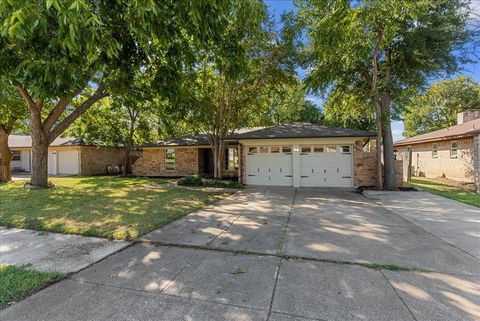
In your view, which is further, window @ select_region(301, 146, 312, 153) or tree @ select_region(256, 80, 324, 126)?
tree @ select_region(256, 80, 324, 126)

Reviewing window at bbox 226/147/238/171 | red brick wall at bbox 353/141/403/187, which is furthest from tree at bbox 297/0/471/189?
window at bbox 226/147/238/171

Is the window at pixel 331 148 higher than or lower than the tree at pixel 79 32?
lower

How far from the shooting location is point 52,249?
4184 millimetres

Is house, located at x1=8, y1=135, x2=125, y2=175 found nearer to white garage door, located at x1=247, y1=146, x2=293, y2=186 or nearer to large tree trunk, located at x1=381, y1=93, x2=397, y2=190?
white garage door, located at x1=247, y1=146, x2=293, y2=186

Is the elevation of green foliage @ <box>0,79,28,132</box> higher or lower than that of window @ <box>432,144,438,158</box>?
higher

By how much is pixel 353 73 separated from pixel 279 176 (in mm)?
6279

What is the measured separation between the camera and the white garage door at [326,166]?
12188 mm

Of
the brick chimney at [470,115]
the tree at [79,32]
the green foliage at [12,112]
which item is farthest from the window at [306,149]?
the brick chimney at [470,115]

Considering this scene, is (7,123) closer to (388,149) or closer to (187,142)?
(187,142)

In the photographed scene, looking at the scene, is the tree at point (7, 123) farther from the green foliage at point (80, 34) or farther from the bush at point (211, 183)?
the green foliage at point (80, 34)

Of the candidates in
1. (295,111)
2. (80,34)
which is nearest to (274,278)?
(80,34)

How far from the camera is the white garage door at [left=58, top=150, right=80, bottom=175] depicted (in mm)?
19906

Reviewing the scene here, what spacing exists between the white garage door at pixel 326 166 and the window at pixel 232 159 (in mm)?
5746

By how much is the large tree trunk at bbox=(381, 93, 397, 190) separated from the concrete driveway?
609 cm
